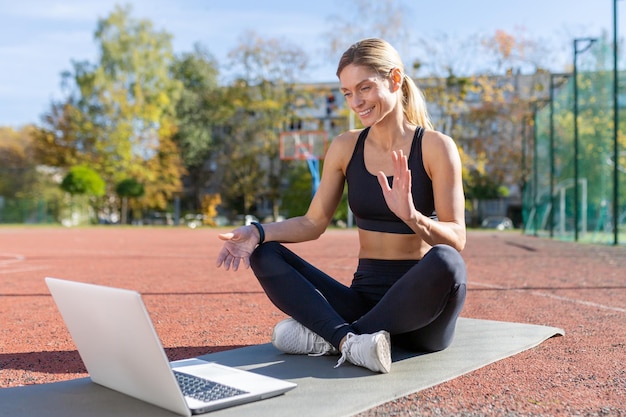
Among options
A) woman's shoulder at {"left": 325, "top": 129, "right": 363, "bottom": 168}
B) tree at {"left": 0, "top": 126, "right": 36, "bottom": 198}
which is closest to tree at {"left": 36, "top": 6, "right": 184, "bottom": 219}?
tree at {"left": 0, "top": 126, "right": 36, "bottom": 198}

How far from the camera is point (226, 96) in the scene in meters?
39.7

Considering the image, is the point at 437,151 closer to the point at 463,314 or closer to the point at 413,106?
the point at 413,106

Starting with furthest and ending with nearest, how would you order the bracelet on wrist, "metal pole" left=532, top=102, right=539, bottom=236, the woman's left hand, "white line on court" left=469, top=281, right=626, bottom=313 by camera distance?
1. "metal pole" left=532, top=102, right=539, bottom=236
2. "white line on court" left=469, top=281, right=626, bottom=313
3. the bracelet on wrist
4. the woman's left hand

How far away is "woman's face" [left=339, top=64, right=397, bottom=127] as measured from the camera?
3.10 meters

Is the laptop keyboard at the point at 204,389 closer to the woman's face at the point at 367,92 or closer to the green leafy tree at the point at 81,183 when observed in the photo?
the woman's face at the point at 367,92

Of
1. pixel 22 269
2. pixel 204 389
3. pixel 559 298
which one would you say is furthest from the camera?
pixel 22 269

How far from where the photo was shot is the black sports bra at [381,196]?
3.17m

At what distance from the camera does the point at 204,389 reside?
250 cm

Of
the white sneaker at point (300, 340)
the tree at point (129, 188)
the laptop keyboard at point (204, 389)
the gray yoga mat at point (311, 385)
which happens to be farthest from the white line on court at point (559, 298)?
the tree at point (129, 188)

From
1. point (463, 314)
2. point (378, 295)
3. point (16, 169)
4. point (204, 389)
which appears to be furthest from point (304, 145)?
point (204, 389)

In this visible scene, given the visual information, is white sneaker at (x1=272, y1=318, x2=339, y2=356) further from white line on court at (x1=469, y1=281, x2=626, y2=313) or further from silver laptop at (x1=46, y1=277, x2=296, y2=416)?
white line on court at (x1=469, y1=281, x2=626, y2=313)

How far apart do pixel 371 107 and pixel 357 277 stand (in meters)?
0.79

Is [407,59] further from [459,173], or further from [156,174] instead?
[459,173]

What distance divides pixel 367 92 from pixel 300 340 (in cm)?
111
